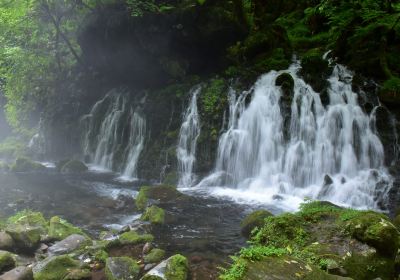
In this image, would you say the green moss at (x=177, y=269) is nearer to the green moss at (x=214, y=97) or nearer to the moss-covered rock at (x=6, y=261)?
the moss-covered rock at (x=6, y=261)

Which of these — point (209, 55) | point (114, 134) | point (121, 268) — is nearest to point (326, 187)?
point (121, 268)

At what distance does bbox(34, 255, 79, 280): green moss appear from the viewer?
7070 mm

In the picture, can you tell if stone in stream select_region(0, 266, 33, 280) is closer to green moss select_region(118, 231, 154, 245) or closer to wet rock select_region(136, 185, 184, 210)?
green moss select_region(118, 231, 154, 245)

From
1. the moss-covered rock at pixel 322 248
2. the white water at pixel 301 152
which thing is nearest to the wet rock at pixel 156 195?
the white water at pixel 301 152

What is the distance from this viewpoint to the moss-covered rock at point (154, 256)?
7.91 metres

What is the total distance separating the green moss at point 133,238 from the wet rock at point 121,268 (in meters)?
1.26

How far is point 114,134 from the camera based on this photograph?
2064 centimetres

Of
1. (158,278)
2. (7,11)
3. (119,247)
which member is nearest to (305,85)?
(119,247)

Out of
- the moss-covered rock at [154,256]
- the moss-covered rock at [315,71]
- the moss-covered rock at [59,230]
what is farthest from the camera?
the moss-covered rock at [315,71]

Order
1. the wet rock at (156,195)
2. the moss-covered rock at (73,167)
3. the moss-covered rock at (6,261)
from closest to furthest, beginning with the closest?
the moss-covered rock at (6,261), the wet rock at (156,195), the moss-covered rock at (73,167)

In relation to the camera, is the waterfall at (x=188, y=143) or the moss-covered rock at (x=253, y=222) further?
the waterfall at (x=188, y=143)

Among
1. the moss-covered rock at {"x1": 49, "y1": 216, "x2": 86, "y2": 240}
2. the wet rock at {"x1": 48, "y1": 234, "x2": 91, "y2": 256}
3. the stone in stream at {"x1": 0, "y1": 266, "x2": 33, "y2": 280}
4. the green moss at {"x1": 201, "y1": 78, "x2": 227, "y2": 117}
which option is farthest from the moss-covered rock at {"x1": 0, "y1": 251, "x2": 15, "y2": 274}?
the green moss at {"x1": 201, "y1": 78, "x2": 227, "y2": 117}

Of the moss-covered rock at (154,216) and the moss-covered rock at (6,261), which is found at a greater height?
the moss-covered rock at (154,216)

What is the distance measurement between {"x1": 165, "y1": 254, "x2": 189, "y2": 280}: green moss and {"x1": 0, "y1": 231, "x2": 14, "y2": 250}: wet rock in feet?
12.0
